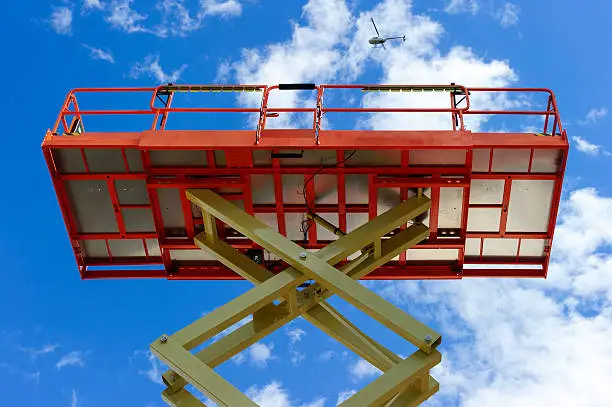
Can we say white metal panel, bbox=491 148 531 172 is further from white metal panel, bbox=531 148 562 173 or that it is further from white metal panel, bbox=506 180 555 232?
white metal panel, bbox=506 180 555 232

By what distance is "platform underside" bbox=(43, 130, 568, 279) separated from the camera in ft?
53.6

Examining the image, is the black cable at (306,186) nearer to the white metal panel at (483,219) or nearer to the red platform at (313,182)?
the red platform at (313,182)

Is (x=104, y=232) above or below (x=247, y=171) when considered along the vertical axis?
below

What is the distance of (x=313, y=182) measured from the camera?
17.1m

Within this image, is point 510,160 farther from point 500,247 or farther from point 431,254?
point 431,254

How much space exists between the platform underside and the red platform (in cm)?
3

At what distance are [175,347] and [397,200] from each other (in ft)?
18.5

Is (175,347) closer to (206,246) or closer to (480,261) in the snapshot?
(206,246)

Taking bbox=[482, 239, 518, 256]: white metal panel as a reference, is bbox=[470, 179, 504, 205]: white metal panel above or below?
above

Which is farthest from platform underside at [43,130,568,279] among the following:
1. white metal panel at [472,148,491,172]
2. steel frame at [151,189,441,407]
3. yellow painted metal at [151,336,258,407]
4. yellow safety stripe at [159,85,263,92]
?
yellow painted metal at [151,336,258,407]

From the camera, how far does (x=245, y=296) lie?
1455 centimetres

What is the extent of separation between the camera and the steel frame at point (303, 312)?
13.5 metres

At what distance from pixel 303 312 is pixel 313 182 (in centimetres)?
270

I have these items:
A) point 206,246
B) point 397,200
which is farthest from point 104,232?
point 397,200
